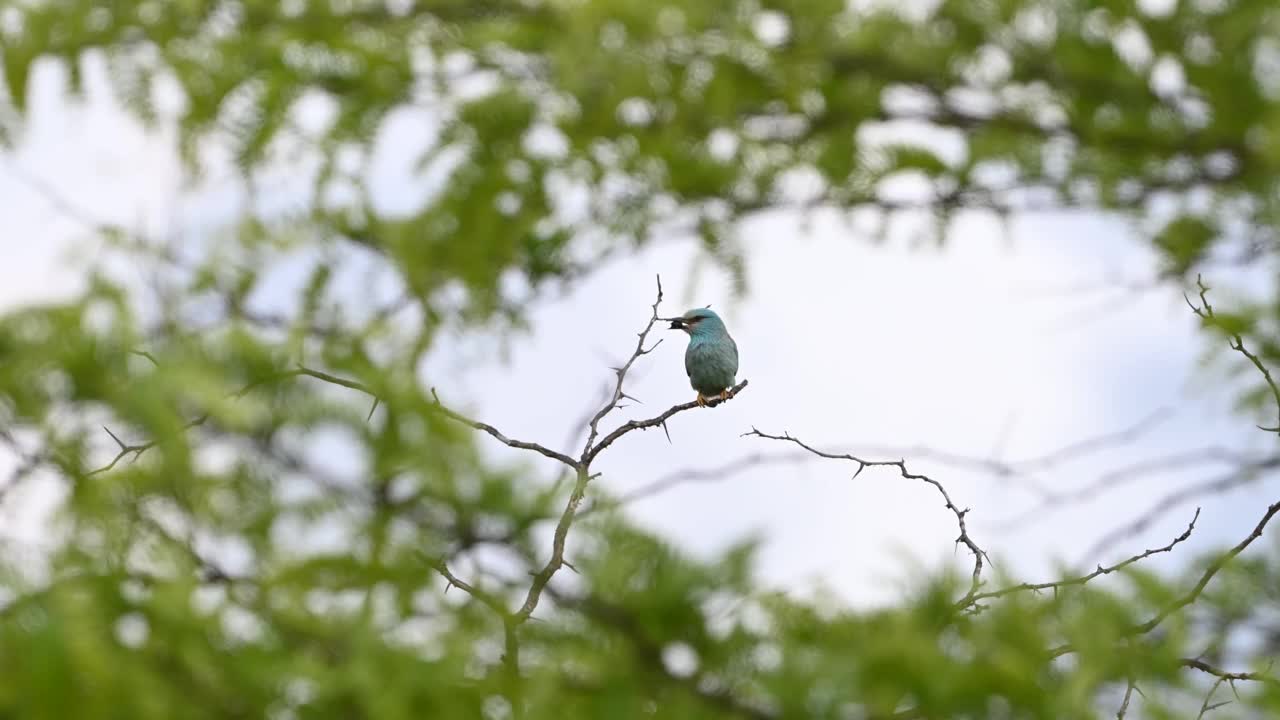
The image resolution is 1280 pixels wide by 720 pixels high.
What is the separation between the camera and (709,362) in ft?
20.4

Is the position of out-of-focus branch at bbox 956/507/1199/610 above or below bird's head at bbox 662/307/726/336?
below

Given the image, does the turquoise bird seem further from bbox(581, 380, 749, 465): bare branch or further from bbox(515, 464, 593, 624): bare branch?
bbox(515, 464, 593, 624): bare branch

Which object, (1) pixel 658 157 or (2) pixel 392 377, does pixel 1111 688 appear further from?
(1) pixel 658 157

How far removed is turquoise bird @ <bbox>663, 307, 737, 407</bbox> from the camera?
623 centimetres

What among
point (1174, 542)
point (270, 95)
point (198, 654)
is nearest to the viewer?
point (198, 654)

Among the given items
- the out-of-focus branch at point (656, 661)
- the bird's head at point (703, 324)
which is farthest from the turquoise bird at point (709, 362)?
the out-of-focus branch at point (656, 661)

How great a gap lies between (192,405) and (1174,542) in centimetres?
262

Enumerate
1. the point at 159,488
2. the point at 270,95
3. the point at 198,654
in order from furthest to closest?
the point at 270,95
the point at 159,488
the point at 198,654

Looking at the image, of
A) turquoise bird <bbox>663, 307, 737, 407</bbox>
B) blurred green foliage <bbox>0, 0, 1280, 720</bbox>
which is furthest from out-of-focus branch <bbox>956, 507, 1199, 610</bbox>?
turquoise bird <bbox>663, 307, 737, 407</bbox>

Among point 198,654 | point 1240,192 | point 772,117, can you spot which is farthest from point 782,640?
point 1240,192

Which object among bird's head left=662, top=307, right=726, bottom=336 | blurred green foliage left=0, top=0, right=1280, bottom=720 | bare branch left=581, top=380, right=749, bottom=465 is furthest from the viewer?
bird's head left=662, top=307, right=726, bottom=336

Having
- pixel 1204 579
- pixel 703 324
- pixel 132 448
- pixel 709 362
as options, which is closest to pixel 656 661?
pixel 132 448

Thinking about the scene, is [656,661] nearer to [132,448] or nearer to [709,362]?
[132,448]

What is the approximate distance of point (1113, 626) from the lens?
1530 mm
